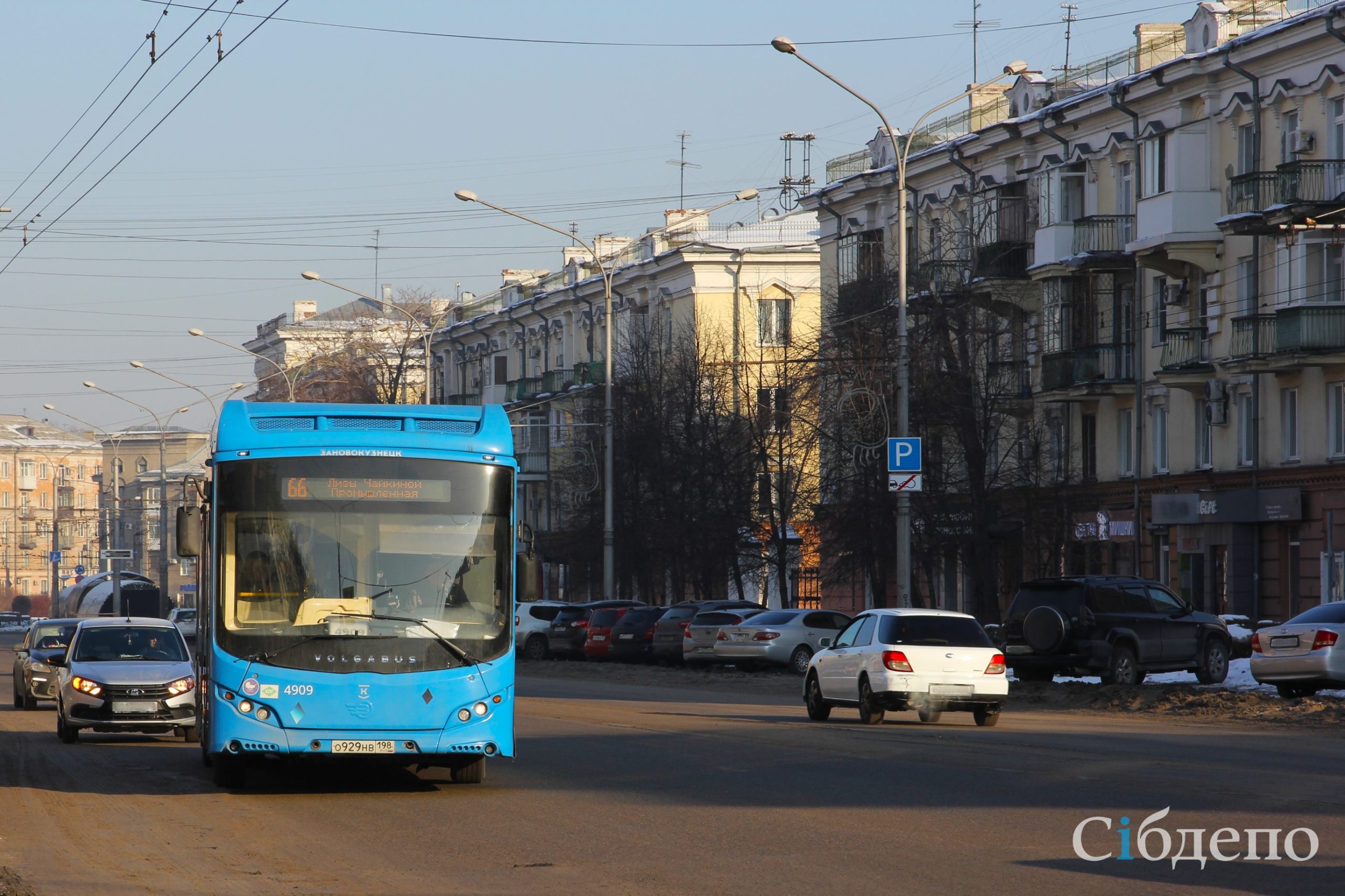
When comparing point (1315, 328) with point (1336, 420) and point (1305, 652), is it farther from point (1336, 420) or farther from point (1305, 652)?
point (1305, 652)

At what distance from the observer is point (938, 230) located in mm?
53094

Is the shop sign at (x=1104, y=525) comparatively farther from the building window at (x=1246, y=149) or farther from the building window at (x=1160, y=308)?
the building window at (x=1246, y=149)

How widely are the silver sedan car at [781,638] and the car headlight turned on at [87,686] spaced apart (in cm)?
1873

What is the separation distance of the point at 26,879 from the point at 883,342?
34.6 meters

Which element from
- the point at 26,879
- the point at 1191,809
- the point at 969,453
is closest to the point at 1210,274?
the point at 969,453

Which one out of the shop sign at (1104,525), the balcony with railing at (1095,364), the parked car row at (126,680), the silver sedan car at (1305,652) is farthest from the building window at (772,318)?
the parked car row at (126,680)

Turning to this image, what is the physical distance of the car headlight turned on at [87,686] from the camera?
21469mm

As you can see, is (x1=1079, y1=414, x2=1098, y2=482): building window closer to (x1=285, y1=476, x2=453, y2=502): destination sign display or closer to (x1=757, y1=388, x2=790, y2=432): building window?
(x1=757, y1=388, x2=790, y2=432): building window

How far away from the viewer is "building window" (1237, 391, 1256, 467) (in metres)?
42.7

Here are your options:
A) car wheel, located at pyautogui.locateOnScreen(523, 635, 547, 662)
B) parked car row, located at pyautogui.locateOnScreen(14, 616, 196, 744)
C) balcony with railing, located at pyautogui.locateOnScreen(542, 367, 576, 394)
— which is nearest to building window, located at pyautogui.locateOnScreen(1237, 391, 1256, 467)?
car wheel, located at pyautogui.locateOnScreen(523, 635, 547, 662)

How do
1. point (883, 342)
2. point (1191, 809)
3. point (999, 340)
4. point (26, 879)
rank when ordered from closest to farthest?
point (26, 879) → point (1191, 809) → point (883, 342) → point (999, 340)

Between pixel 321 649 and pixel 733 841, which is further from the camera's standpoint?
pixel 321 649

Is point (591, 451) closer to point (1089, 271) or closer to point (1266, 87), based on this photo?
point (1089, 271)

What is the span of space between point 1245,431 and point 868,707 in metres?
23.2
